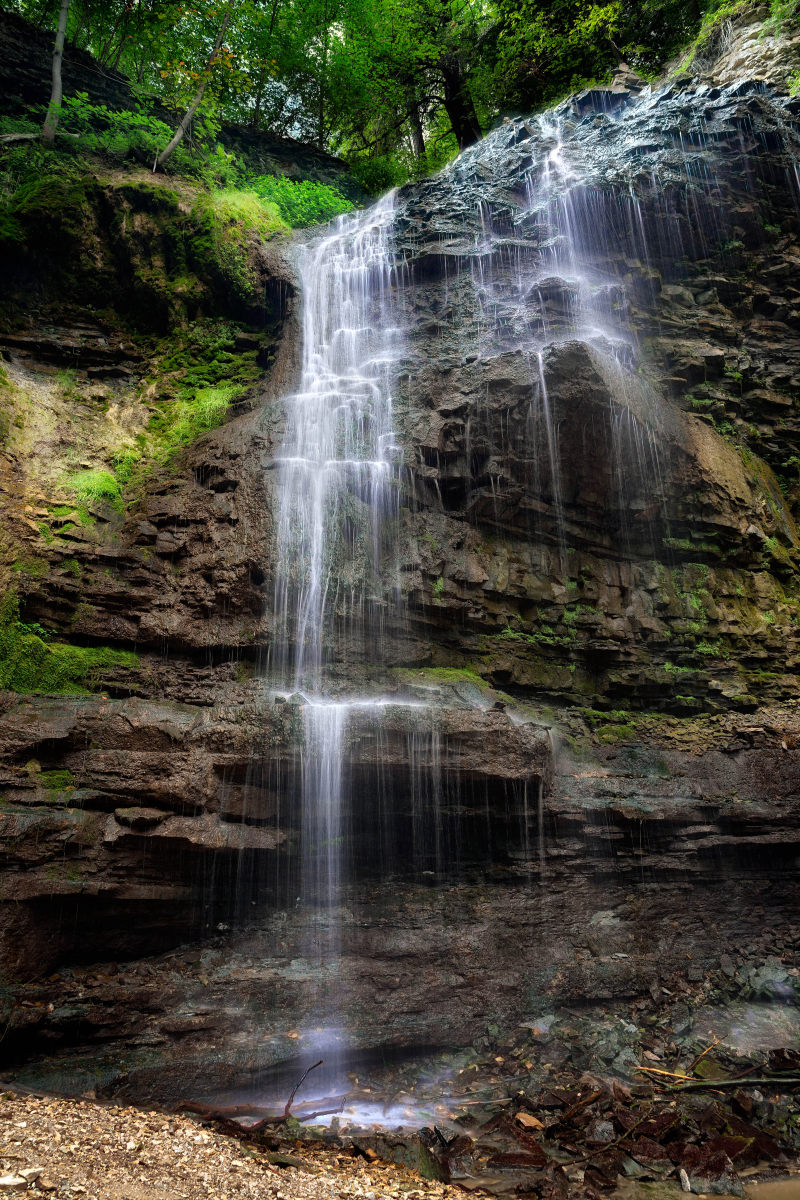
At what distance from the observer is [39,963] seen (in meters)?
5.78

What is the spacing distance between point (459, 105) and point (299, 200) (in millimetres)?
7973

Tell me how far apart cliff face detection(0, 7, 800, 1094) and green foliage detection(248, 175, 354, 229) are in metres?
2.52

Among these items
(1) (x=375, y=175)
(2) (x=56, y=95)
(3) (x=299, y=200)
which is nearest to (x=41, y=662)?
(2) (x=56, y=95)

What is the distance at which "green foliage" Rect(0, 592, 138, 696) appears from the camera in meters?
7.07

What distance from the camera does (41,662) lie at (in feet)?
23.8

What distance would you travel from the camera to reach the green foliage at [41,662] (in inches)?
278

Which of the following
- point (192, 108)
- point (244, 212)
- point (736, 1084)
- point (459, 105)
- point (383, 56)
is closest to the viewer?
point (736, 1084)

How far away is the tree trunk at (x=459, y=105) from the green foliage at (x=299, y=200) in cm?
653

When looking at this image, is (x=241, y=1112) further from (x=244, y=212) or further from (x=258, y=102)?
(x=258, y=102)

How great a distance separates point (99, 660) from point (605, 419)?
788 cm

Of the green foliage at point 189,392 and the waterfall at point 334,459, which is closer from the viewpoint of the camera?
the waterfall at point 334,459

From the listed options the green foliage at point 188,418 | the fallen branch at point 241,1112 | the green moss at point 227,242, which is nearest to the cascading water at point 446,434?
the fallen branch at point 241,1112

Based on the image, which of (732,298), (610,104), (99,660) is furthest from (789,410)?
(99,660)

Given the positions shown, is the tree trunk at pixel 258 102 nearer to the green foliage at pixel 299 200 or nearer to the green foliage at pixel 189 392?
the green foliage at pixel 299 200
